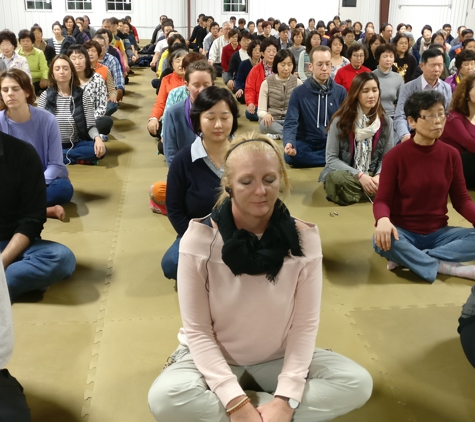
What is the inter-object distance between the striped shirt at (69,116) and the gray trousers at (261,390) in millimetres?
3741

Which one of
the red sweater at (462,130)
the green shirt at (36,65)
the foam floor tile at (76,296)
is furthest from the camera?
the green shirt at (36,65)

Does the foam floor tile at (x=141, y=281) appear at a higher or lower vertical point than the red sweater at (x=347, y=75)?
lower

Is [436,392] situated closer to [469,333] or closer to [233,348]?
[469,333]

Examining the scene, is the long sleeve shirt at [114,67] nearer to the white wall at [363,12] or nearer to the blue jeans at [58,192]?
the blue jeans at [58,192]

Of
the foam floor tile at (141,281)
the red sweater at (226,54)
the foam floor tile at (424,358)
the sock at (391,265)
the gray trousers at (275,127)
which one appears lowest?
the foam floor tile at (424,358)

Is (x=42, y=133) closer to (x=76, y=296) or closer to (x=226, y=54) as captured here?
(x=76, y=296)

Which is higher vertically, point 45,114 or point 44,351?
point 45,114

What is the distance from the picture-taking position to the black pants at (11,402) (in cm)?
168

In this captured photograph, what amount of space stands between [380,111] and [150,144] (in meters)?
2.99

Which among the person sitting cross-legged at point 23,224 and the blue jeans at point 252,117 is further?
the blue jeans at point 252,117

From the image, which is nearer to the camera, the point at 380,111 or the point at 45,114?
the point at 45,114

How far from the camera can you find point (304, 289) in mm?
1799

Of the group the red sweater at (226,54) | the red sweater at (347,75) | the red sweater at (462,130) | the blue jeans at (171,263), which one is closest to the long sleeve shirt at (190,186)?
the blue jeans at (171,263)

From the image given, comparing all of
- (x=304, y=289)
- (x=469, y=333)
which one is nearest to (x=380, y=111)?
(x=469, y=333)
